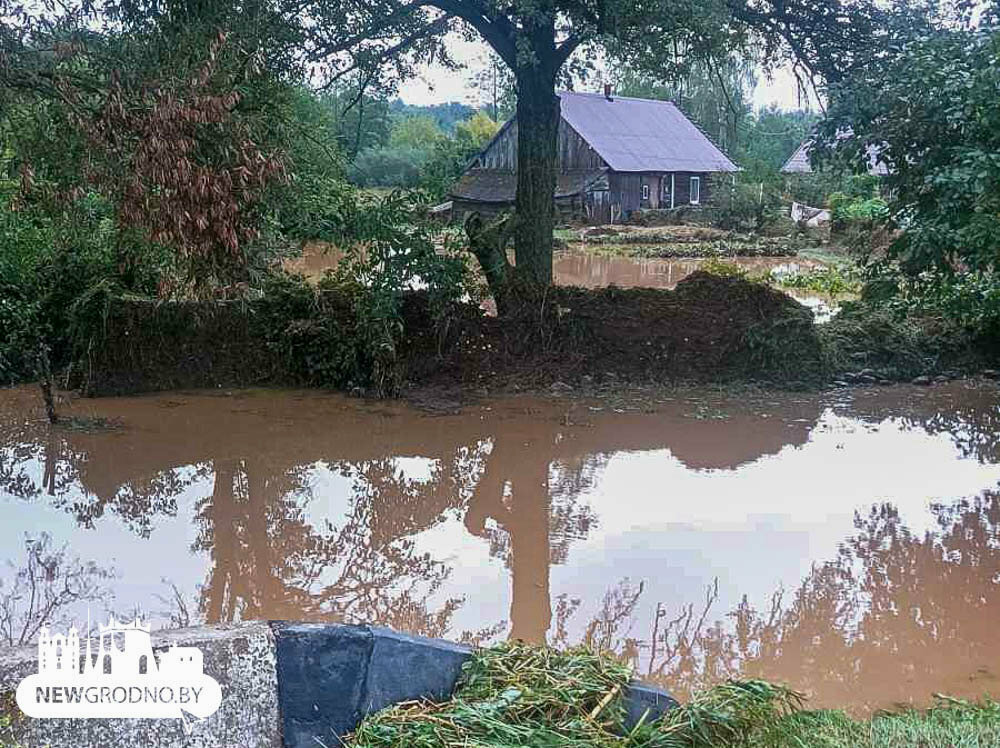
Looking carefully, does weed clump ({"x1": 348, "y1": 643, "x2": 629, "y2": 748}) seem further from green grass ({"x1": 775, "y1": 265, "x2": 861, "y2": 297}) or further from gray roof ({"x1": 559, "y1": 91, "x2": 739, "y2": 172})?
gray roof ({"x1": 559, "y1": 91, "x2": 739, "y2": 172})

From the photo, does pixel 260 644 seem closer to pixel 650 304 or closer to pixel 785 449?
pixel 785 449

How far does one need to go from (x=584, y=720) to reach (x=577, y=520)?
483cm

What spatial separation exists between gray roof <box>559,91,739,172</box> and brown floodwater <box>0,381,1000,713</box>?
28647mm

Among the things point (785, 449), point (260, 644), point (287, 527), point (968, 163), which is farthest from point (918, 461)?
point (260, 644)

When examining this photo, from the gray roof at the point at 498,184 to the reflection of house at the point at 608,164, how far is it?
0.04m

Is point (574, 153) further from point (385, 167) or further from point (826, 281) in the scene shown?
point (826, 281)

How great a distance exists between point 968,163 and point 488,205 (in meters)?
→ 29.7

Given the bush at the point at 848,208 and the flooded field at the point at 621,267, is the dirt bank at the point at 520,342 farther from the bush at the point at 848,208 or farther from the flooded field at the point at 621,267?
the bush at the point at 848,208

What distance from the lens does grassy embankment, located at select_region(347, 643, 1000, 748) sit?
10.2 feet

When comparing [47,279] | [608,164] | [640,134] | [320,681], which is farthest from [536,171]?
[640,134]

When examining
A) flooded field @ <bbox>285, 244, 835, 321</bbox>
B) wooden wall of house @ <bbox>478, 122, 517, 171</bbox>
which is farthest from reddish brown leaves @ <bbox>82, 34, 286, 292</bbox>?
wooden wall of house @ <bbox>478, 122, 517, 171</bbox>

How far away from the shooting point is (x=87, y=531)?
769 cm

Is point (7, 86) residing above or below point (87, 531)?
above

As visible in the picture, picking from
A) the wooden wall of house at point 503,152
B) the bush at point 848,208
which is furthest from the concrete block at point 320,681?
the wooden wall of house at point 503,152
